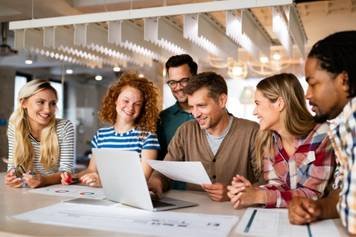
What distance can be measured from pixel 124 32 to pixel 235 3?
800 mm

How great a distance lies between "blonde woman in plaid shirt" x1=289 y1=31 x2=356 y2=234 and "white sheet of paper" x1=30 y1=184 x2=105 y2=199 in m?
0.76

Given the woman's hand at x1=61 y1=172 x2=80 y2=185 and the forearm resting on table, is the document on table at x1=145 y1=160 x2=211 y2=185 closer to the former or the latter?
the forearm resting on table

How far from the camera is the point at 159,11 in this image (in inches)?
86.1

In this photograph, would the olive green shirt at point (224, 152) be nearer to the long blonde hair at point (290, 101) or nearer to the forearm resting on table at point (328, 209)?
the long blonde hair at point (290, 101)

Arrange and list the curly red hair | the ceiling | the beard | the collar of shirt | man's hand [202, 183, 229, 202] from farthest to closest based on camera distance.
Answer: the ceiling → the collar of shirt → the curly red hair → man's hand [202, 183, 229, 202] → the beard

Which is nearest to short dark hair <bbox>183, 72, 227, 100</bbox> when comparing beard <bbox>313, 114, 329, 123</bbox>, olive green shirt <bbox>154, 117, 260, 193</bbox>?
olive green shirt <bbox>154, 117, 260, 193</bbox>

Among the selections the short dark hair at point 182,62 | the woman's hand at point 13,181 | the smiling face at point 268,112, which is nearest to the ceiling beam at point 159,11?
the short dark hair at point 182,62

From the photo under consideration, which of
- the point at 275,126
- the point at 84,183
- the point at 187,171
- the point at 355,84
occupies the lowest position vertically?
the point at 84,183

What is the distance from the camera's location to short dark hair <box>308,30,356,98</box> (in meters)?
1.00

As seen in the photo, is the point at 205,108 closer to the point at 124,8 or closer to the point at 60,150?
the point at 60,150

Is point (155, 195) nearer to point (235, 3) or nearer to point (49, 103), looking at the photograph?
point (49, 103)

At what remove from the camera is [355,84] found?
99 centimetres

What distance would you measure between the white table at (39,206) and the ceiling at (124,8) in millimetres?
1382

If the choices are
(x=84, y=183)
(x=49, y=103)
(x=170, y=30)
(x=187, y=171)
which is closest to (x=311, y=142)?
(x=187, y=171)
